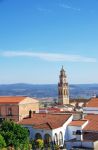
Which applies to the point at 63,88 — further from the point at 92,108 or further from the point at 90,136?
the point at 90,136

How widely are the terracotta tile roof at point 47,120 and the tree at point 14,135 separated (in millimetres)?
2797

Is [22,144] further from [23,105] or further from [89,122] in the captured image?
[23,105]

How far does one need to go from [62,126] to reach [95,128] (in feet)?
8.10

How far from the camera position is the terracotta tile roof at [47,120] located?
99.8ft

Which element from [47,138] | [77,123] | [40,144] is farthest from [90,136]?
[40,144]

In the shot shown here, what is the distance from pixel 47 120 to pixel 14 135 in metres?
5.16

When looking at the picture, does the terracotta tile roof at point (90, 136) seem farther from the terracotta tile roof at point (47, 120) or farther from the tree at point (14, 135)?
the tree at point (14, 135)

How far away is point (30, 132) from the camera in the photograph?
1219 inches

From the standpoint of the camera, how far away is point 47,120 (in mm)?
31734

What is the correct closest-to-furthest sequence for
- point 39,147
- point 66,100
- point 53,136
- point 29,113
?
point 39,147
point 53,136
point 29,113
point 66,100

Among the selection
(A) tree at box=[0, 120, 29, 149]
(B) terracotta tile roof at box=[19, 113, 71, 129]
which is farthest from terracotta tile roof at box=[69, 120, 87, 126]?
(A) tree at box=[0, 120, 29, 149]

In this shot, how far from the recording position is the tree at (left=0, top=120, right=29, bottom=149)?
26.6 m

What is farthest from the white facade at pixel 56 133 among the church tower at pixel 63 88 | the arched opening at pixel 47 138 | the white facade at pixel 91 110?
the church tower at pixel 63 88

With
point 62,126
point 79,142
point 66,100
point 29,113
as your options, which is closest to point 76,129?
point 62,126
